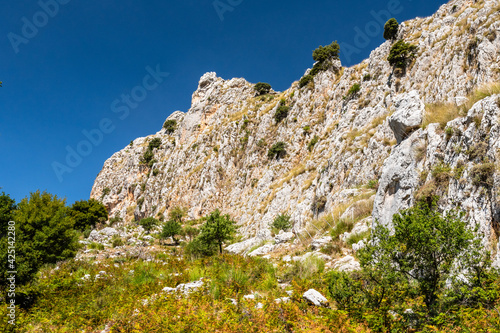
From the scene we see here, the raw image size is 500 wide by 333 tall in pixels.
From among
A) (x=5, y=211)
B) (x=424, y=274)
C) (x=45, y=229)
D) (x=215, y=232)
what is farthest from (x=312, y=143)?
(x=5, y=211)

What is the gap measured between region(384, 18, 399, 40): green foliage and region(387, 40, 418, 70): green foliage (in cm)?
669

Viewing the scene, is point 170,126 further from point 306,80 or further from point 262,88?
point 306,80

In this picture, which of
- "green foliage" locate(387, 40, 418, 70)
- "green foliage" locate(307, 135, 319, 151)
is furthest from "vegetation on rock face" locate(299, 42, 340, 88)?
"green foliage" locate(387, 40, 418, 70)

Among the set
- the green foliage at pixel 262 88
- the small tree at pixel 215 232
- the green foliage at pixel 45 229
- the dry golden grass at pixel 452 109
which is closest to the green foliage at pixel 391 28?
the dry golden grass at pixel 452 109

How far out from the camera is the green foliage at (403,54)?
2619 centimetres

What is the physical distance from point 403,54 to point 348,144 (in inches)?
536

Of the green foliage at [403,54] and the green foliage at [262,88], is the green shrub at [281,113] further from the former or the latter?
the green foliage at [403,54]

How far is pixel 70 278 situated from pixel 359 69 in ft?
122

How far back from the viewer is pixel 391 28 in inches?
1273

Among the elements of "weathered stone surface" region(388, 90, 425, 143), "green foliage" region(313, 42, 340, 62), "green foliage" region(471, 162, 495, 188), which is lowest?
"green foliage" region(471, 162, 495, 188)

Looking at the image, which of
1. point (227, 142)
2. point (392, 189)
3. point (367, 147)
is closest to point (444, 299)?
point (392, 189)

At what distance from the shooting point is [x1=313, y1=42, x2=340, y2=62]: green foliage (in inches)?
1666

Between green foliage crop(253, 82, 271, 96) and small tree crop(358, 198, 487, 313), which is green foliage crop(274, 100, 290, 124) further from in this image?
small tree crop(358, 198, 487, 313)

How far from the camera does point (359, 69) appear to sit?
34.6 meters
